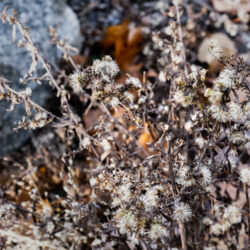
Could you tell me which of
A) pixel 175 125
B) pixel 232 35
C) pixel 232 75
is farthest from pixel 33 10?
pixel 232 75

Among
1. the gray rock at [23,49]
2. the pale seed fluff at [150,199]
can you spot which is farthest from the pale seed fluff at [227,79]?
the gray rock at [23,49]

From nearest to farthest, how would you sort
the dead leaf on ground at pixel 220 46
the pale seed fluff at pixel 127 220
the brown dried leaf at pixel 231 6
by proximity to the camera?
the pale seed fluff at pixel 127 220 → the dead leaf on ground at pixel 220 46 → the brown dried leaf at pixel 231 6

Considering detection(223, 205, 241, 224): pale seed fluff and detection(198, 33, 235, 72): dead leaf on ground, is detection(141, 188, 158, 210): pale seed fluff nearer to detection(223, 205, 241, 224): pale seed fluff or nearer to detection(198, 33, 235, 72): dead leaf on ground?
detection(223, 205, 241, 224): pale seed fluff

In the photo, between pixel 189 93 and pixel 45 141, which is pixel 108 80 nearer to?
pixel 189 93

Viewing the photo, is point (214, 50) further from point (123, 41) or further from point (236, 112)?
point (123, 41)

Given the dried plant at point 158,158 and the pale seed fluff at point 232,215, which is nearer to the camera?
the dried plant at point 158,158

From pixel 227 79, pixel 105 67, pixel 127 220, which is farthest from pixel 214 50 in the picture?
pixel 127 220

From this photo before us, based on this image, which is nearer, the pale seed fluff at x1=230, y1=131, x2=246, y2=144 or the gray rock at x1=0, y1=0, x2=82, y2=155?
the pale seed fluff at x1=230, y1=131, x2=246, y2=144

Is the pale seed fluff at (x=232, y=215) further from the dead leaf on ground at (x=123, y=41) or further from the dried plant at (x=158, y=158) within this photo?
the dead leaf on ground at (x=123, y=41)

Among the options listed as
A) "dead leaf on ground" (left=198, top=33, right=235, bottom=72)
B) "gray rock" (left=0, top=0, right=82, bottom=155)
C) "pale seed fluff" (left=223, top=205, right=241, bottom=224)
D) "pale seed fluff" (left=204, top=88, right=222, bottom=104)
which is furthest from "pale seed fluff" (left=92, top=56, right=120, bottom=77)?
"dead leaf on ground" (left=198, top=33, right=235, bottom=72)
